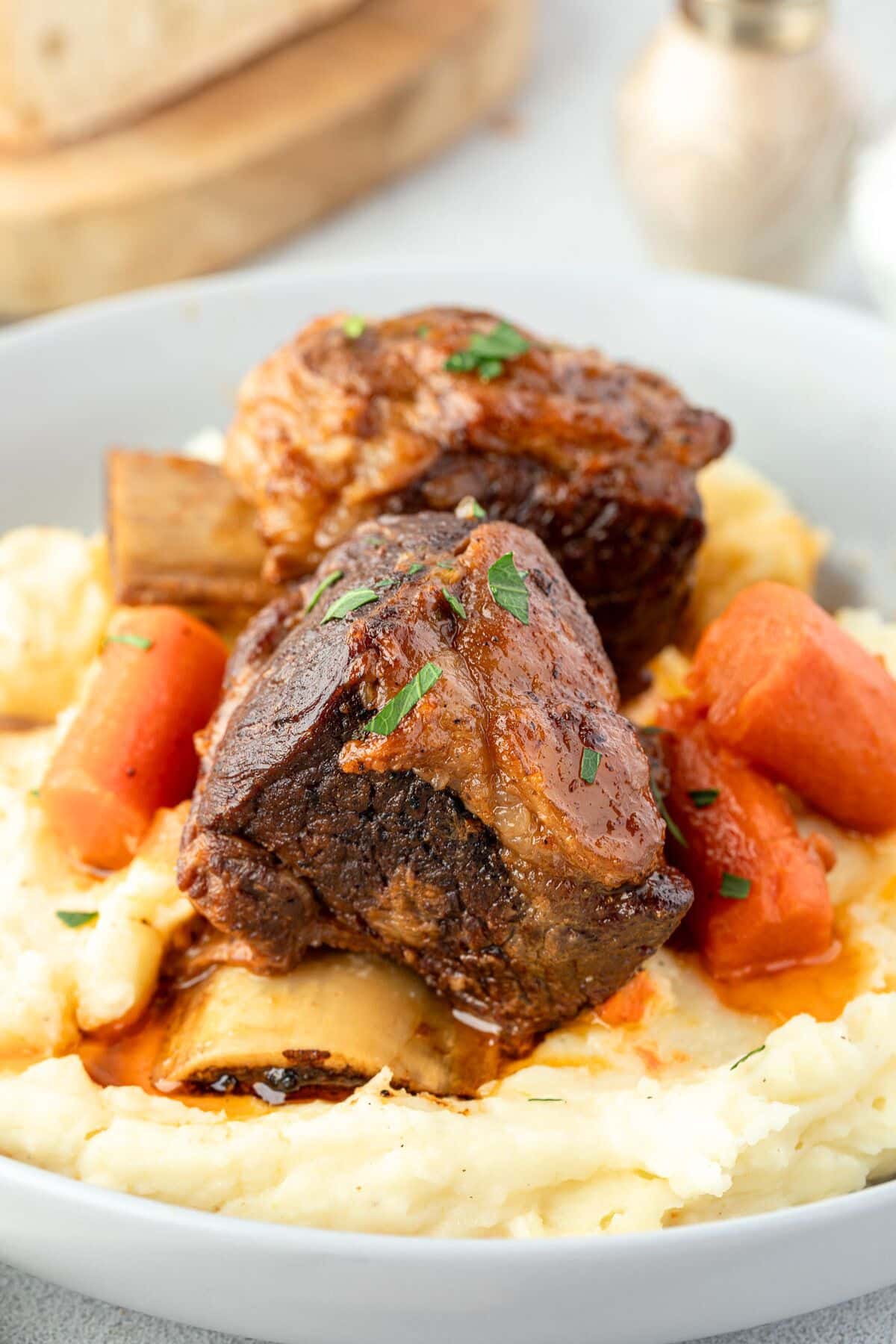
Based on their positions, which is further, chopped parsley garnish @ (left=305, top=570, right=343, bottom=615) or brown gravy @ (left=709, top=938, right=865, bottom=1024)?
brown gravy @ (left=709, top=938, right=865, bottom=1024)

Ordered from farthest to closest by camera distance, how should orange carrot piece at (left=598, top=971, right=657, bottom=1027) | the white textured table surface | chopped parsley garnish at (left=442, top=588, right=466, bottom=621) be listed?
the white textured table surface, orange carrot piece at (left=598, top=971, right=657, bottom=1027), chopped parsley garnish at (left=442, top=588, right=466, bottom=621)

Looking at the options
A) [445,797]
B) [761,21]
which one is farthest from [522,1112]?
[761,21]

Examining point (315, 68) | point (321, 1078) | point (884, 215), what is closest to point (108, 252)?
point (315, 68)

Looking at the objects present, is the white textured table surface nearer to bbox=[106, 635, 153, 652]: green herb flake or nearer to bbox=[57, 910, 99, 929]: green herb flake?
bbox=[106, 635, 153, 652]: green herb flake

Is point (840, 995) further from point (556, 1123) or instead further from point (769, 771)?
point (556, 1123)

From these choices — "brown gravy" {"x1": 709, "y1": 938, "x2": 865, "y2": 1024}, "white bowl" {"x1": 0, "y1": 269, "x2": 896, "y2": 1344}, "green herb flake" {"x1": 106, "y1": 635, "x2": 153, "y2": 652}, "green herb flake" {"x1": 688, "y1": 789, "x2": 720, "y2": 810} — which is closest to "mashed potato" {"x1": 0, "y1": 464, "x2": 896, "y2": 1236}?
"brown gravy" {"x1": 709, "y1": 938, "x2": 865, "y2": 1024}

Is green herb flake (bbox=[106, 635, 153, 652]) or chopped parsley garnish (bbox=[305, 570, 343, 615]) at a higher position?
chopped parsley garnish (bbox=[305, 570, 343, 615])

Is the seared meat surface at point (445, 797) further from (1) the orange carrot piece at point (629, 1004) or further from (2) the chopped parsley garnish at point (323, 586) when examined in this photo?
(1) the orange carrot piece at point (629, 1004)
